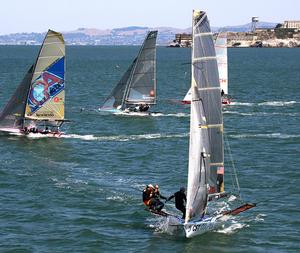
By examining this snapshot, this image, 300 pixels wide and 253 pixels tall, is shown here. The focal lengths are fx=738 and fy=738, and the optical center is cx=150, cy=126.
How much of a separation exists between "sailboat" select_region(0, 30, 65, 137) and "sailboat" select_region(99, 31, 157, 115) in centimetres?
1292

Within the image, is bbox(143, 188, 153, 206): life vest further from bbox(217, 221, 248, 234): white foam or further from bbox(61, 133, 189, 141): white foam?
bbox(61, 133, 189, 141): white foam

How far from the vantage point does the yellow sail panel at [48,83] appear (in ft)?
184

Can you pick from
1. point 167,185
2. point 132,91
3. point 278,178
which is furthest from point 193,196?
point 132,91

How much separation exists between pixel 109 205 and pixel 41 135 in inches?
816

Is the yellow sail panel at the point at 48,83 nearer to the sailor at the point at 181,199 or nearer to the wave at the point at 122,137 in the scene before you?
the wave at the point at 122,137

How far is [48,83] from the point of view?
5744 cm

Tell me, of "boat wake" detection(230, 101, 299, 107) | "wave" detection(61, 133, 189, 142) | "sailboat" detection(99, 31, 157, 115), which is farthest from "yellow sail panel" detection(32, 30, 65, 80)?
"boat wake" detection(230, 101, 299, 107)

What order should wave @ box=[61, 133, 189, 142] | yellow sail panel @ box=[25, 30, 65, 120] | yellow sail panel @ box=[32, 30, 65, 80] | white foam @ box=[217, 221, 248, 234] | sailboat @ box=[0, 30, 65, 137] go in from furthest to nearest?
wave @ box=[61, 133, 189, 142] → sailboat @ box=[0, 30, 65, 137] → yellow sail panel @ box=[25, 30, 65, 120] → yellow sail panel @ box=[32, 30, 65, 80] → white foam @ box=[217, 221, 248, 234]

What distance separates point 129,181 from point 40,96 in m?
17.8

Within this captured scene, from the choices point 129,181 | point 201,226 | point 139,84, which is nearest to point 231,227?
point 201,226

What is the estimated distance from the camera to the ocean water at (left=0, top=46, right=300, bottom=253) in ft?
105

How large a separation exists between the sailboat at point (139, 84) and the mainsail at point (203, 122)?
3816 cm

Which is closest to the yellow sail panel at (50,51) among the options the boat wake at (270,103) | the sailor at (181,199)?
the sailor at (181,199)

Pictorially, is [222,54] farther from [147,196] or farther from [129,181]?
[147,196]
